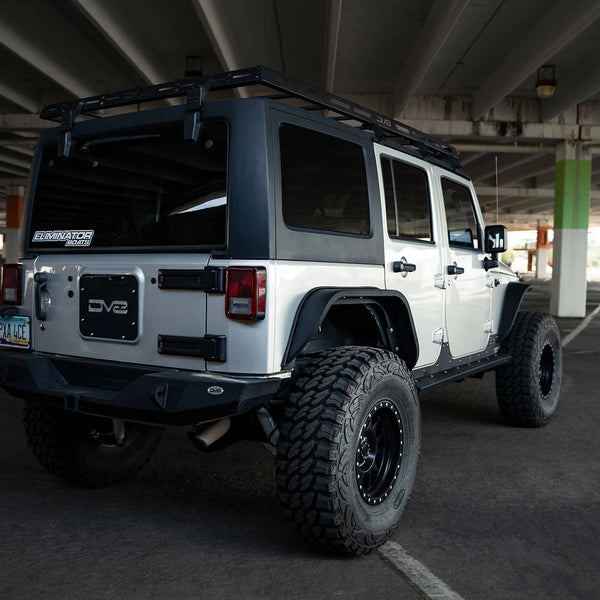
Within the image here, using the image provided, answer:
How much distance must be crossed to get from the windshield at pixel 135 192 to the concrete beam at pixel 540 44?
25.4ft

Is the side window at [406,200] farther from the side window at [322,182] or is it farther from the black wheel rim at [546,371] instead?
the black wheel rim at [546,371]

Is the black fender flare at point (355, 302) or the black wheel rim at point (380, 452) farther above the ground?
the black fender flare at point (355, 302)

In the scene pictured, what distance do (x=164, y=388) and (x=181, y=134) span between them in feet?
3.93

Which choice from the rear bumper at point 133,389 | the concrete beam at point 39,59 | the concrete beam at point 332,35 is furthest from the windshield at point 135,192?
the concrete beam at point 39,59

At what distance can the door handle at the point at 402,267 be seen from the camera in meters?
3.72

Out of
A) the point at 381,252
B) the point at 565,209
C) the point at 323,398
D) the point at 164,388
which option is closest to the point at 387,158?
the point at 381,252

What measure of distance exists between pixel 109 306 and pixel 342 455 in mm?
1310

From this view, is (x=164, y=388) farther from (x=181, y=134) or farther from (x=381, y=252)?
(x=381, y=252)

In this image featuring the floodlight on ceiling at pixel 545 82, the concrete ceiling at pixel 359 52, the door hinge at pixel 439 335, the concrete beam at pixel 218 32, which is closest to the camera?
the door hinge at pixel 439 335

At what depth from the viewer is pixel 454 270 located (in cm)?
442

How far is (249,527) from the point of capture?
10.8ft

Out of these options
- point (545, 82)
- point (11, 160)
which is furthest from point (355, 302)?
point (11, 160)

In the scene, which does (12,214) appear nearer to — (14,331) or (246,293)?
(14,331)

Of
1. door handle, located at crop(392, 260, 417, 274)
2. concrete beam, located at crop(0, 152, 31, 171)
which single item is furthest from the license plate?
concrete beam, located at crop(0, 152, 31, 171)
